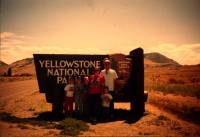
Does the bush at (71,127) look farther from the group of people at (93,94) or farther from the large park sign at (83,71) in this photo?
the large park sign at (83,71)

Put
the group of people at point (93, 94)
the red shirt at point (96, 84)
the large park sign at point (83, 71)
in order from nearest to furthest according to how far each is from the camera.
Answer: the red shirt at point (96, 84), the group of people at point (93, 94), the large park sign at point (83, 71)

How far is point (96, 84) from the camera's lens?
31.4ft

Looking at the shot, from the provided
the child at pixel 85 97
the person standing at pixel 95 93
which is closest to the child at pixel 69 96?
the child at pixel 85 97

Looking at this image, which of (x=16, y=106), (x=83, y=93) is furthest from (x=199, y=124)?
(x=16, y=106)

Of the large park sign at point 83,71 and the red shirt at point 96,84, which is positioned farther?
the large park sign at point 83,71

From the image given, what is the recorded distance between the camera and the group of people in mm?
9633

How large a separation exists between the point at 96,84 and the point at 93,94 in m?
0.43

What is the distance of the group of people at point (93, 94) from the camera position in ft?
31.6

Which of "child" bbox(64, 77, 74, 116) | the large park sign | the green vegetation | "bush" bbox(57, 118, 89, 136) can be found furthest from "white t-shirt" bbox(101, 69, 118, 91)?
"bush" bbox(57, 118, 89, 136)

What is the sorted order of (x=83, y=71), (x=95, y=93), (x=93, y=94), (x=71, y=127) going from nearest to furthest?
(x=71, y=127)
(x=95, y=93)
(x=93, y=94)
(x=83, y=71)

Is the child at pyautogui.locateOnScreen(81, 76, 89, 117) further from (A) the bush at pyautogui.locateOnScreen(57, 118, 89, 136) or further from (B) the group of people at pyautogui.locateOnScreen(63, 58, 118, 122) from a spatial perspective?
(A) the bush at pyautogui.locateOnScreen(57, 118, 89, 136)

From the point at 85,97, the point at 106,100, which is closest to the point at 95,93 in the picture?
the point at 106,100

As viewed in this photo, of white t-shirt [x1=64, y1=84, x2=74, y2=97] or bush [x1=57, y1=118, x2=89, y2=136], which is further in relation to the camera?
white t-shirt [x1=64, y1=84, x2=74, y2=97]

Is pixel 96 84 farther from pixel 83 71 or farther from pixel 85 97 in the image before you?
pixel 83 71
